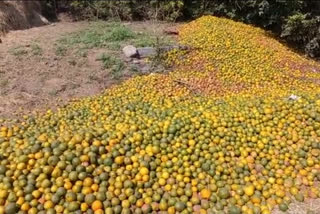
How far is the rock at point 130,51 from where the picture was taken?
7.54 m

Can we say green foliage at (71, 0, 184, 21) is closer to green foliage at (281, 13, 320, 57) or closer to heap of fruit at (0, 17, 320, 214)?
green foliage at (281, 13, 320, 57)

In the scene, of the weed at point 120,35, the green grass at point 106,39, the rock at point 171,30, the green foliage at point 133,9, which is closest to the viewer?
the green grass at point 106,39

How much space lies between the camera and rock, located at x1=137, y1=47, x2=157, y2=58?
25.4 ft

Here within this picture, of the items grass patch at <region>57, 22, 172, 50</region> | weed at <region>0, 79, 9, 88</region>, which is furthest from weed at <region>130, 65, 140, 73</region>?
weed at <region>0, 79, 9, 88</region>

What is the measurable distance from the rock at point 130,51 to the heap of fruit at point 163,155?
5.89ft

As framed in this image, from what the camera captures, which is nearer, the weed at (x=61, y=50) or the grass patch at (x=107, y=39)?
the weed at (x=61, y=50)

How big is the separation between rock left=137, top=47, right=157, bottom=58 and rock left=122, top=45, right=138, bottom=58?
0.15 metres

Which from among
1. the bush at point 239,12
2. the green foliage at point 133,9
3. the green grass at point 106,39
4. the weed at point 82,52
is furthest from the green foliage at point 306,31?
the weed at point 82,52

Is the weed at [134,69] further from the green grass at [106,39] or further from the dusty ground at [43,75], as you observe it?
the green grass at [106,39]

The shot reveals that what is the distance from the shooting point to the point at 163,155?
3.86 meters

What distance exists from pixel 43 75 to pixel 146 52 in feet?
8.42

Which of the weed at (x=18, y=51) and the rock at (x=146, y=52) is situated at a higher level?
the weed at (x=18, y=51)

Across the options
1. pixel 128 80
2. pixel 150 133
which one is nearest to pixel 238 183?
pixel 150 133

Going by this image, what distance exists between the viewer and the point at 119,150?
3.74 metres
